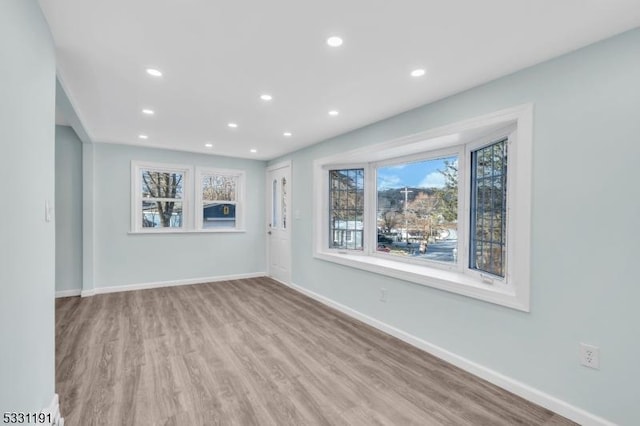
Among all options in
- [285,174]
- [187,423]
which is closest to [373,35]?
[187,423]

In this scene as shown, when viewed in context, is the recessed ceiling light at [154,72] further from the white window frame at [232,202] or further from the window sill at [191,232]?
the window sill at [191,232]

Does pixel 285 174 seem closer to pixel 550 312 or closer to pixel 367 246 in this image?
pixel 367 246

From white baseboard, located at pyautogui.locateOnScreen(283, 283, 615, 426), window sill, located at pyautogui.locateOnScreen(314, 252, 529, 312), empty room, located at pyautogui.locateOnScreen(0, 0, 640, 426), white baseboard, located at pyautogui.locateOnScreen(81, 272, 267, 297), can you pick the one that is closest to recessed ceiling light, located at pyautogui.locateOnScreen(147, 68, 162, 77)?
empty room, located at pyautogui.locateOnScreen(0, 0, 640, 426)

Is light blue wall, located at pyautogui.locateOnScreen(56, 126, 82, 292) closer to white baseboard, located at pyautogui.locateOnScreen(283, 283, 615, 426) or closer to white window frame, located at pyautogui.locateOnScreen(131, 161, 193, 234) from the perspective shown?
white window frame, located at pyautogui.locateOnScreen(131, 161, 193, 234)

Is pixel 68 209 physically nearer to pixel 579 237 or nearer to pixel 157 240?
pixel 157 240

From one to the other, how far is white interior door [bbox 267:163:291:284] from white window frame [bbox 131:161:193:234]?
1510 mm

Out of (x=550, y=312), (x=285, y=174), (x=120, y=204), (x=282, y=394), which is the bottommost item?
(x=282, y=394)

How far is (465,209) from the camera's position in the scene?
3.11 metres

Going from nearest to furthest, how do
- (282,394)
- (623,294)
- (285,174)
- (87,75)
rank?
(623,294), (282,394), (87,75), (285,174)

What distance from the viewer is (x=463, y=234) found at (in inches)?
Answer: 124

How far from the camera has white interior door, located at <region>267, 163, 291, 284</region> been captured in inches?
219

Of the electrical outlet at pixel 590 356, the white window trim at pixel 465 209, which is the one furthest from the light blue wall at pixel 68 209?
the electrical outlet at pixel 590 356

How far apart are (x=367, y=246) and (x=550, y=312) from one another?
2.41m

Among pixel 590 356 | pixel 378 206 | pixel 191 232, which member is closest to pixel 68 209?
pixel 191 232
